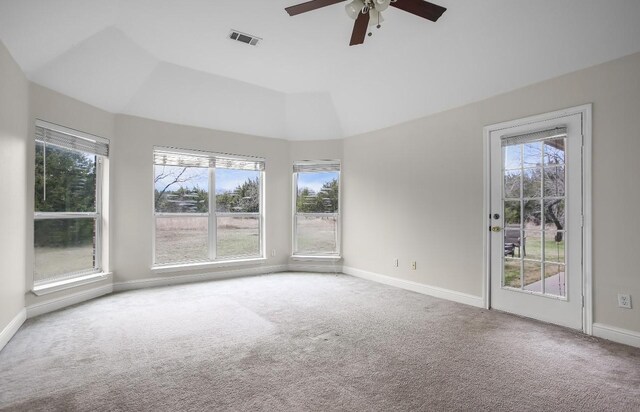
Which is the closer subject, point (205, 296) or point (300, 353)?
point (300, 353)

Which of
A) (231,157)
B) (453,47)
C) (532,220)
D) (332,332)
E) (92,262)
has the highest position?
(453,47)

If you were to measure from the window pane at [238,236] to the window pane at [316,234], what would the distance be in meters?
0.77

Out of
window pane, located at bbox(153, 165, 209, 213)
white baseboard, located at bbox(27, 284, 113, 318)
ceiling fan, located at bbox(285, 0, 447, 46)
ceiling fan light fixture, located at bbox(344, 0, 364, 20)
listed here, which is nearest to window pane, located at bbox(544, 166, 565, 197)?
ceiling fan, located at bbox(285, 0, 447, 46)

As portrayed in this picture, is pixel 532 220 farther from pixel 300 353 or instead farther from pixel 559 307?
pixel 300 353

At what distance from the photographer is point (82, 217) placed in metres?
4.17

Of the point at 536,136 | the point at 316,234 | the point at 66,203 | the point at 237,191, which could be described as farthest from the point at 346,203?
the point at 66,203

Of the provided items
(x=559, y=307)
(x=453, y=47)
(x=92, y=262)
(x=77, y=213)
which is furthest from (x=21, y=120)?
(x=559, y=307)

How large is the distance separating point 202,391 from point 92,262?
10.5 feet

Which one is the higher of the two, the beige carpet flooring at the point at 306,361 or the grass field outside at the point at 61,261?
the grass field outside at the point at 61,261

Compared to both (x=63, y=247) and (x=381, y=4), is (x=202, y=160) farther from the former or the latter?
(x=381, y=4)

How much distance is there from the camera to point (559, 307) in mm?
3277

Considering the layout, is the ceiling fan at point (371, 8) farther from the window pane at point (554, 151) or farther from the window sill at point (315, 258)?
the window sill at point (315, 258)

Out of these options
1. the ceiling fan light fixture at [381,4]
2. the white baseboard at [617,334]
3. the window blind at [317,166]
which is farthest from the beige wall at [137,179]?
the white baseboard at [617,334]

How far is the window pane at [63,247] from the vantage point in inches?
145
